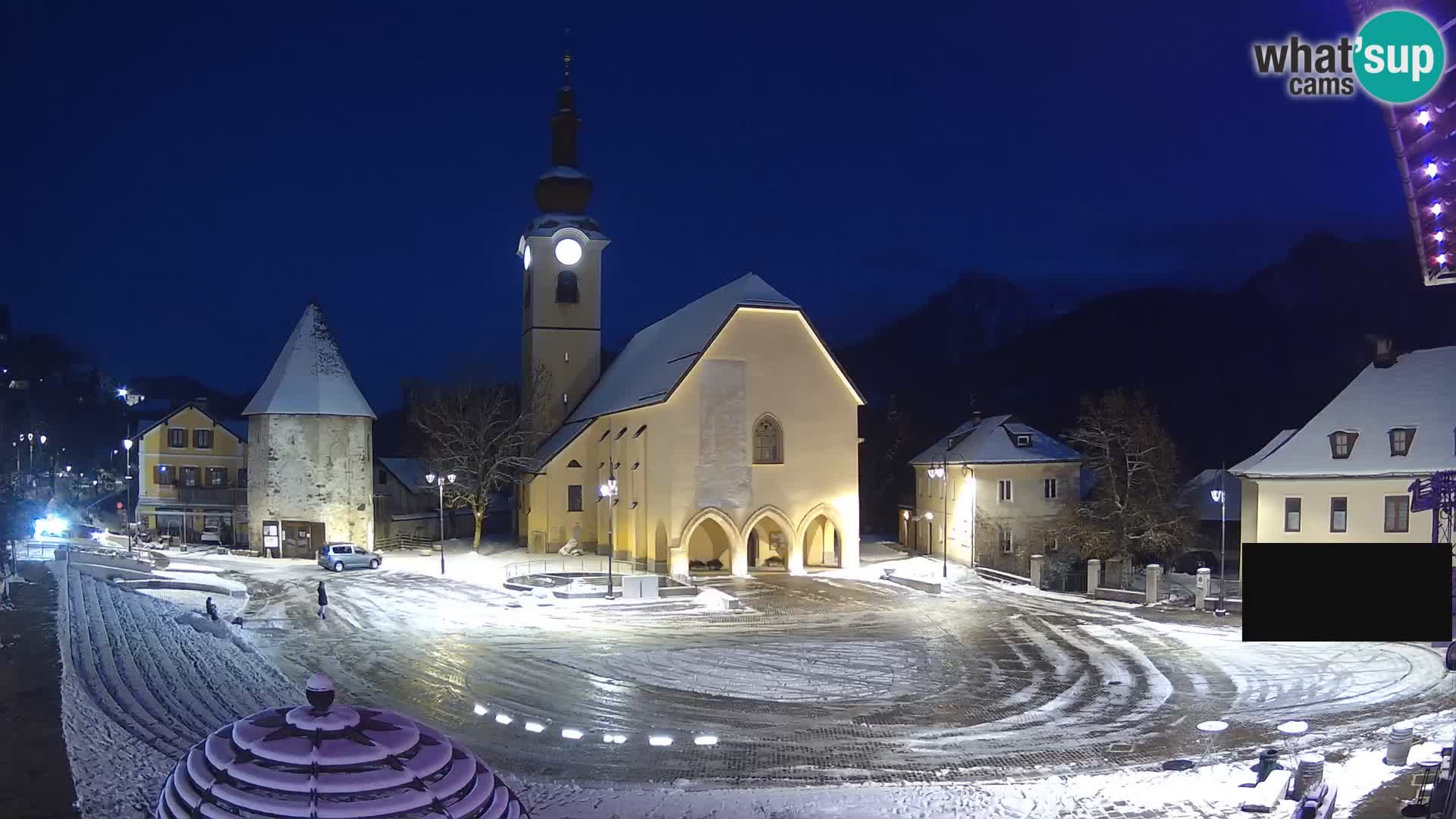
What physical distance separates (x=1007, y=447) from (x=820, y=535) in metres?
9.07

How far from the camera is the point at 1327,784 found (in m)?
10.4

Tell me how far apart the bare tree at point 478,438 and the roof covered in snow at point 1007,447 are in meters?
20.6

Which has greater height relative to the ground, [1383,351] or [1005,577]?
[1383,351]

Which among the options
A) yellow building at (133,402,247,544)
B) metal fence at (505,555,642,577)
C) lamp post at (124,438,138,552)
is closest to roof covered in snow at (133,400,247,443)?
yellow building at (133,402,247,544)

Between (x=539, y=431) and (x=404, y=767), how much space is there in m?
45.2

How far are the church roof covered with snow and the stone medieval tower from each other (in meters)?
39.9

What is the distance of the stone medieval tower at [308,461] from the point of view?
1624 inches

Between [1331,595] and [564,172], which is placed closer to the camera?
[1331,595]

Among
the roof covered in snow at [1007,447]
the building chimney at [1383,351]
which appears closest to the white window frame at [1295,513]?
the building chimney at [1383,351]

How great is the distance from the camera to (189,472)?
50.3m

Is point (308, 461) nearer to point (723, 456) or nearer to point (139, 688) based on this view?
point (723, 456)

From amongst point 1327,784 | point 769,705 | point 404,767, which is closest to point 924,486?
point 769,705

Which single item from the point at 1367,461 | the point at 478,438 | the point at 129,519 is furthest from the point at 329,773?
the point at 129,519

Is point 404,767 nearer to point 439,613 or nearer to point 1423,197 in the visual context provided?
point 1423,197
